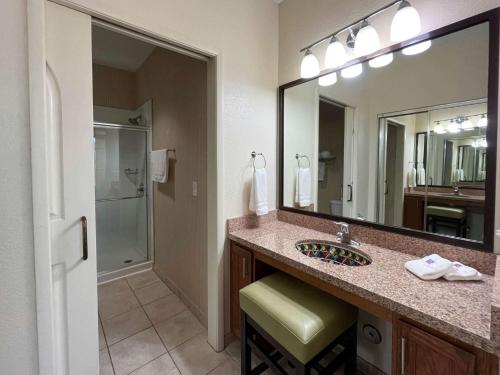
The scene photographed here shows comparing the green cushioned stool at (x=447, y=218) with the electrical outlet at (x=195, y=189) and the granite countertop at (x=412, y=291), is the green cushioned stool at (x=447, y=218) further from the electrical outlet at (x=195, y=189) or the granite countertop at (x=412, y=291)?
the electrical outlet at (x=195, y=189)

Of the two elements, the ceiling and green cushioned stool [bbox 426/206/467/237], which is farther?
the ceiling

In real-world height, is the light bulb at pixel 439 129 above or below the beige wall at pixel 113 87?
below

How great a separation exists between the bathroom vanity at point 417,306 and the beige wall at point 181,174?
921mm

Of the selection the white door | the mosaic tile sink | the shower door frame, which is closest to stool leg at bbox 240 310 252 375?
the mosaic tile sink

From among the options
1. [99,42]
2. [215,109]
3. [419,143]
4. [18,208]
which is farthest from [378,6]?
[99,42]

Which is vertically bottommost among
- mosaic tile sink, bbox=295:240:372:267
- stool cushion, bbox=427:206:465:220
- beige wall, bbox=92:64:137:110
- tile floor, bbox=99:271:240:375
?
tile floor, bbox=99:271:240:375

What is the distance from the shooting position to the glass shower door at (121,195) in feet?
9.93

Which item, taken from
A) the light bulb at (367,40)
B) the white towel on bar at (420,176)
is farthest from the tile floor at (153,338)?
the light bulb at (367,40)

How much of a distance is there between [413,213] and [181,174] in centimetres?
186

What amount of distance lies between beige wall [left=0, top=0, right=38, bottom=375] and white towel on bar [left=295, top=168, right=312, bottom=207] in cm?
163

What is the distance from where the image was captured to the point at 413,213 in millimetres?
1326

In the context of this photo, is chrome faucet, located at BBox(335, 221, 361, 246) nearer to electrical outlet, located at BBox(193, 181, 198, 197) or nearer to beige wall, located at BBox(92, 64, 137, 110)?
electrical outlet, located at BBox(193, 181, 198, 197)

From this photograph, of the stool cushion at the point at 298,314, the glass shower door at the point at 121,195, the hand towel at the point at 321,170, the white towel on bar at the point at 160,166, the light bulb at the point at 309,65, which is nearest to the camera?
the stool cushion at the point at 298,314

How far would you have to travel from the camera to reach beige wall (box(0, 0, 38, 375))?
0.90 m
